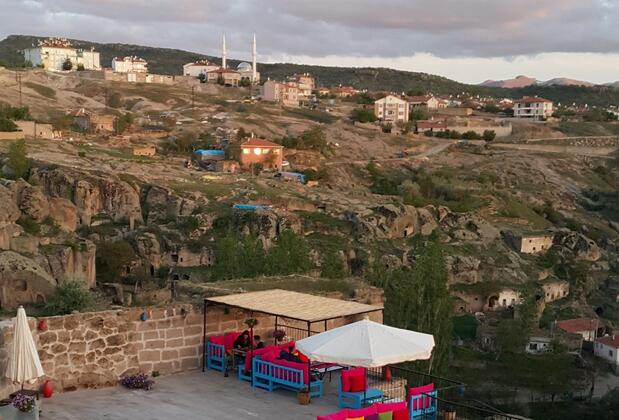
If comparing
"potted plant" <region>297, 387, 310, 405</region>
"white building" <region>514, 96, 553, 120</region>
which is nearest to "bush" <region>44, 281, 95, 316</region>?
"potted plant" <region>297, 387, 310, 405</region>

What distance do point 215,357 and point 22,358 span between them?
4022 millimetres

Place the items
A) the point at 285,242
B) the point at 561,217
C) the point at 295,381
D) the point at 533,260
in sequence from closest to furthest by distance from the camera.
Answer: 1. the point at 295,381
2. the point at 285,242
3. the point at 533,260
4. the point at 561,217

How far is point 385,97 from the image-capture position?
141125 mm

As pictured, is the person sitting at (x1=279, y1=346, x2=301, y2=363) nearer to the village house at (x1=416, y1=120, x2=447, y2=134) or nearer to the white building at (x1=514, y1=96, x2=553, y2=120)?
the village house at (x1=416, y1=120, x2=447, y2=134)

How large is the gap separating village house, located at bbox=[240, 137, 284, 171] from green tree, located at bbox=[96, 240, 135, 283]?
102 ft

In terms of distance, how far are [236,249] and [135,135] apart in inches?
2186

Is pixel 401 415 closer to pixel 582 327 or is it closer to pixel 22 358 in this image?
pixel 22 358

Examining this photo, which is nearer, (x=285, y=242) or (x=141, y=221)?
(x=285, y=242)

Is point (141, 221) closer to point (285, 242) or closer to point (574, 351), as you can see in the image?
point (285, 242)

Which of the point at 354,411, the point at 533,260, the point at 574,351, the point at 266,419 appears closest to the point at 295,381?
the point at 266,419

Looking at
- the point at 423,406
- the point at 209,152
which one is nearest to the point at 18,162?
the point at 209,152

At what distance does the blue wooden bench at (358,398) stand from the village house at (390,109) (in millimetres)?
127454

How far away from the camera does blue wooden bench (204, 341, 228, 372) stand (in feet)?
45.0

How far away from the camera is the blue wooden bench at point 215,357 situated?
1372cm
